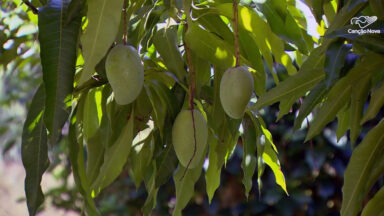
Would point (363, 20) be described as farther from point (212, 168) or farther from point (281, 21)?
point (212, 168)

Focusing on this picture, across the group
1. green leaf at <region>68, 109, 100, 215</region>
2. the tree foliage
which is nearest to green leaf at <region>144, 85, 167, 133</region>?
the tree foliage

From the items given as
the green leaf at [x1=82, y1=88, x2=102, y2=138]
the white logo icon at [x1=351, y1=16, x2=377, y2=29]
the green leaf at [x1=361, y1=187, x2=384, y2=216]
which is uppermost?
the white logo icon at [x1=351, y1=16, x2=377, y2=29]

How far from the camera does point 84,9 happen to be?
71cm

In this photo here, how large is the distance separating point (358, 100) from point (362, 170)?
3.1 inches

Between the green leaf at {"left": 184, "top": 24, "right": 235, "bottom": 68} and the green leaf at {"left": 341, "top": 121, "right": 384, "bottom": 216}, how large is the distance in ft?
0.59

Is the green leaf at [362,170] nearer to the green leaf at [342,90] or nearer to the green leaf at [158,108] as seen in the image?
the green leaf at [342,90]

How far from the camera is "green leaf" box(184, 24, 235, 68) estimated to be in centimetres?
66

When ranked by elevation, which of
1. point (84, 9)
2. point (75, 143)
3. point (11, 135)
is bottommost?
point (11, 135)

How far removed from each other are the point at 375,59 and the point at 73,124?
0.37m

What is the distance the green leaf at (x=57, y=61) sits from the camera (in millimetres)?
599

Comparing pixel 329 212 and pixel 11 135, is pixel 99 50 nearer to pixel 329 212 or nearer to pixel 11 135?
pixel 329 212

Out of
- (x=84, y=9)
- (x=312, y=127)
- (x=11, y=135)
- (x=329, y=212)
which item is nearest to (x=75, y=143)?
(x=84, y=9)

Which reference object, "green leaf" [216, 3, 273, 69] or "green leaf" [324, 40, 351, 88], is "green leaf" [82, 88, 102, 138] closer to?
"green leaf" [216, 3, 273, 69]

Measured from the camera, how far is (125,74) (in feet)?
2.02
